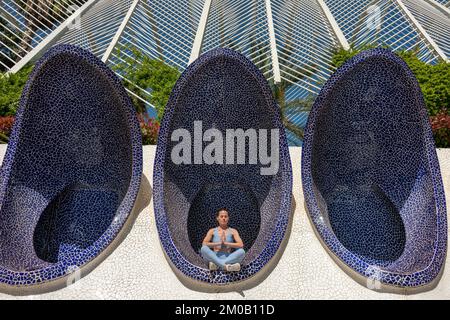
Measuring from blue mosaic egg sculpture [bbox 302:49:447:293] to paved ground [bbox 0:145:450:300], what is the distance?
0.67ft

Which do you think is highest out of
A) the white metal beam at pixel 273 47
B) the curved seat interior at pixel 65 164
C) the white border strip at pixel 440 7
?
the white border strip at pixel 440 7

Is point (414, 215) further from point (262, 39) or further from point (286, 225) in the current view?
point (262, 39)

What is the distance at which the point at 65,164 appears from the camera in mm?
7027

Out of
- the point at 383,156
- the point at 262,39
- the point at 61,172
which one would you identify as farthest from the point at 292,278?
the point at 262,39

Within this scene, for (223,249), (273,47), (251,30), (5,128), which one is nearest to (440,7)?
(251,30)

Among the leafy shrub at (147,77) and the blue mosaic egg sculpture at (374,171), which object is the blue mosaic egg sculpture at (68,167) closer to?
the blue mosaic egg sculpture at (374,171)

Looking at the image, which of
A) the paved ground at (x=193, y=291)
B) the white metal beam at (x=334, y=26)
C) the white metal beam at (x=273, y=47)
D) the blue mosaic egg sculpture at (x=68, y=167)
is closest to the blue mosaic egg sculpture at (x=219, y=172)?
the paved ground at (x=193, y=291)

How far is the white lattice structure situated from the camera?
12.5 m

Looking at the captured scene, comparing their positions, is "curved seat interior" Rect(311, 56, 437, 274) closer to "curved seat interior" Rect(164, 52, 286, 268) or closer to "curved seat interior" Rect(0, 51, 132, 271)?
"curved seat interior" Rect(164, 52, 286, 268)

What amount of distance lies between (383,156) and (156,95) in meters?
5.40

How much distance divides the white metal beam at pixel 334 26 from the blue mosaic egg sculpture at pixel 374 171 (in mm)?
6489

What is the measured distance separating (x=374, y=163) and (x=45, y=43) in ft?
32.8

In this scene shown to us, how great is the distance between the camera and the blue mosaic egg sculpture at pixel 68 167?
19.9 feet

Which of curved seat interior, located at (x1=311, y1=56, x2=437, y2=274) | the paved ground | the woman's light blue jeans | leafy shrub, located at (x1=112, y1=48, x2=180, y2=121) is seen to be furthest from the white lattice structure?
the woman's light blue jeans
